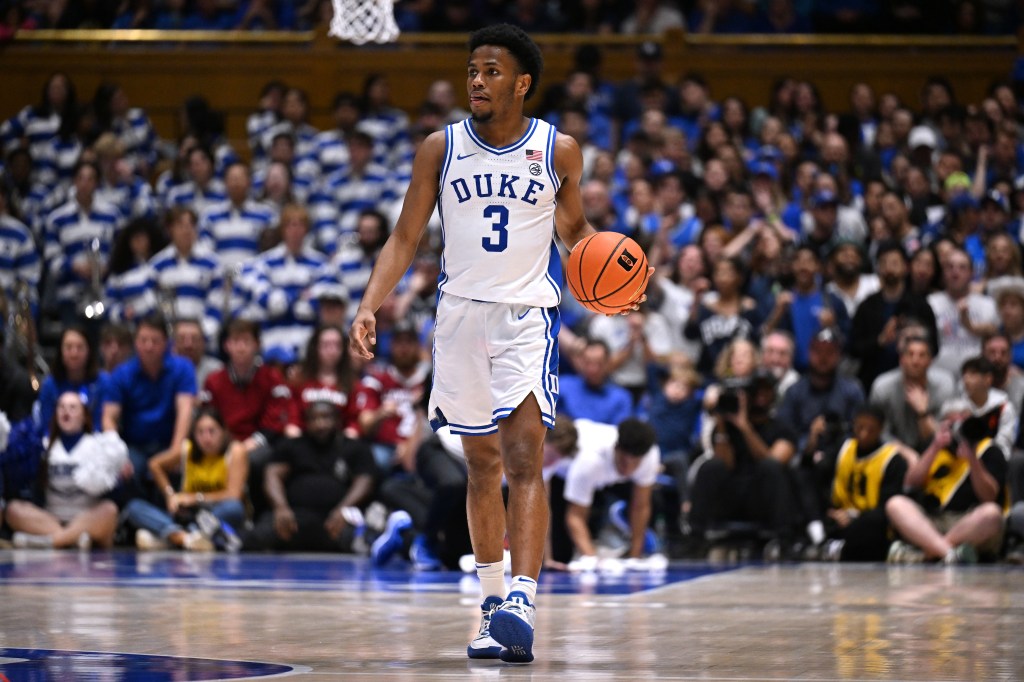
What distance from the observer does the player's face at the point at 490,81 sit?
21.1ft

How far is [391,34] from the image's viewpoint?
42.8ft

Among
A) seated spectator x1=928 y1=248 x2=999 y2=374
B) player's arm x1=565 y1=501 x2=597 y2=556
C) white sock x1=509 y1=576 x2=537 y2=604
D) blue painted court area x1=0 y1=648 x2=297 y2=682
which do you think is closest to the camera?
blue painted court area x1=0 y1=648 x2=297 y2=682

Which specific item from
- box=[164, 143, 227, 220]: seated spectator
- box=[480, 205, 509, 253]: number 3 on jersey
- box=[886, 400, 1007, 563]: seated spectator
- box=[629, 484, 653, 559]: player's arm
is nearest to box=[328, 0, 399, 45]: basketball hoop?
box=[629, 484, 653, 559]: player's arm

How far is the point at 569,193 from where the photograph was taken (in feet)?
22.0

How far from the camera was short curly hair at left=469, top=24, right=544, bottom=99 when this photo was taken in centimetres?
647

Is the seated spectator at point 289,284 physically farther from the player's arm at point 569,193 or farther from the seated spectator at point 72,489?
the player's arm at point 569,193

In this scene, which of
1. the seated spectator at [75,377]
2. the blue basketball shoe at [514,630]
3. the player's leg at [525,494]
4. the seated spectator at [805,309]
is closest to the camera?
the blue basketball shoe at [514,630]

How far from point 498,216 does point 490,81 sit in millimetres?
546

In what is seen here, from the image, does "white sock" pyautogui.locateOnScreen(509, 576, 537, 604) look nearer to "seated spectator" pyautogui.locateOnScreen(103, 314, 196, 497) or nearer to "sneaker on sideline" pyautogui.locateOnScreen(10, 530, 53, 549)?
"sneaker on sideline" pyautogui.locateOnScreen(10, 530, 53, 549)

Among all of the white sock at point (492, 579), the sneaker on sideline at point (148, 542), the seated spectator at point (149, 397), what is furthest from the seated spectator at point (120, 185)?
the white sock at point (492, 579)

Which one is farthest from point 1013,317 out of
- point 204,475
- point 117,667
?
point 117,667

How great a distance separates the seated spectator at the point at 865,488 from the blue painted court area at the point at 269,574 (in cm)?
122

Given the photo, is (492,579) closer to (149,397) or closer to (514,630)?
(514,630)

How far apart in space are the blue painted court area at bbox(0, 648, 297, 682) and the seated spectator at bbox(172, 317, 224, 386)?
841 cm
